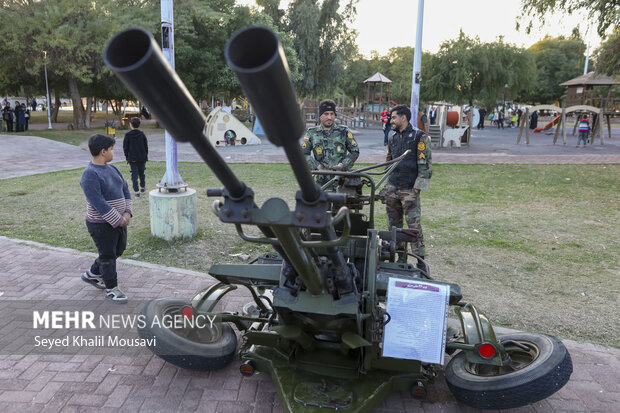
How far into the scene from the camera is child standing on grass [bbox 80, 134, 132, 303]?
14.2ft

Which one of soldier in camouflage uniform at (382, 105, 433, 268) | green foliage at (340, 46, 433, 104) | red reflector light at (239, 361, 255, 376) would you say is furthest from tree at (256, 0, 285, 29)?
red reflector light at (239, 361, 255, 376)

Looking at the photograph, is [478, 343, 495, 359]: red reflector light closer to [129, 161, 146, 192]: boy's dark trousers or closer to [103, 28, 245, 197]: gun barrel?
[103, 28, 245, 197]: gun barrel

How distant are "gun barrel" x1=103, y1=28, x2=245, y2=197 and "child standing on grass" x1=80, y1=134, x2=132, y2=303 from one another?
10.4 ft

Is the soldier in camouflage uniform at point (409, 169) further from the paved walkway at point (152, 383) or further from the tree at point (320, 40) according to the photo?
the tree at point (320, 40)

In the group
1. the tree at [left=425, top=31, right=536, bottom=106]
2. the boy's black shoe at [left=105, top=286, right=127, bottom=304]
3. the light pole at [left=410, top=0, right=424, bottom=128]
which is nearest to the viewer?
the boy's black shoe at [left=105, top=286, right=127, bottom=304]

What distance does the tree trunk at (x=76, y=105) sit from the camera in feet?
83.4

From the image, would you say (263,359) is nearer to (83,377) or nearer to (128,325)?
(83,377)

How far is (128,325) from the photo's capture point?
4.33 meters

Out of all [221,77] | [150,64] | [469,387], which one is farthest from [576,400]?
[221,77]

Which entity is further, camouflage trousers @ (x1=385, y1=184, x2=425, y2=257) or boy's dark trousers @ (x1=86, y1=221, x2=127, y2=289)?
camouflage trousers @ (x1=385, y1=184, x2=425, y2=257)

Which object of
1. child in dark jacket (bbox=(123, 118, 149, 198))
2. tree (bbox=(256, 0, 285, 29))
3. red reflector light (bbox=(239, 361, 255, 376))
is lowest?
red reflector light (bbox=(239, 361, 255, 376))

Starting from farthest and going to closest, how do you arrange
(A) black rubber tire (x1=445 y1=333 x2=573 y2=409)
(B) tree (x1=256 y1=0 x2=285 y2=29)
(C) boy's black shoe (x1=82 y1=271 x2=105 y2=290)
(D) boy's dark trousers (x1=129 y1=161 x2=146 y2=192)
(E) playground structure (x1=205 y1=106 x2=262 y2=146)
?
1. (B) tree (x1=256 y1=0 x2=285 y2=29)
2. (E) playground structure (x1=205 y1=106 x2=262 y2=146)
3. (D) boy's dark trousers (x1=129 y1=161 x2=146 y2=192)
4. (C) boy's black shoe (x1=82 y1=271 x2=105 y2=290)
5. (A) black rubber tire (x1=445 y1=333 x2=573 y2=409)

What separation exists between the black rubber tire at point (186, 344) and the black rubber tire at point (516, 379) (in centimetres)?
163

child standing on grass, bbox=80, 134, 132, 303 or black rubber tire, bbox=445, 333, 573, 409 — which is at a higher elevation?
child standing on grass, bbox=80, 134, 132, 303
